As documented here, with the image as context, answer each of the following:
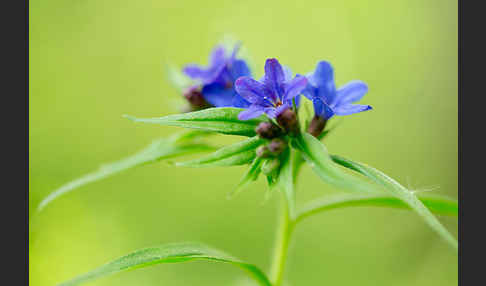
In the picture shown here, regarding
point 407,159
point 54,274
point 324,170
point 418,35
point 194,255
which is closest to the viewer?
point 324,170

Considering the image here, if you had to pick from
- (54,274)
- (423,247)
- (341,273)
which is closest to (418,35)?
(423,247)

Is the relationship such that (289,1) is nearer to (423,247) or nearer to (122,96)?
(122,96)

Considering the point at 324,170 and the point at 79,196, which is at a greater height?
the point at 79,196

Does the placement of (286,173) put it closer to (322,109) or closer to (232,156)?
(232,156)

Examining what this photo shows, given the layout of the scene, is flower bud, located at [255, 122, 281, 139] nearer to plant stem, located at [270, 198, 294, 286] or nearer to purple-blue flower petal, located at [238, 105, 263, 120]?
purple-blue flower petal, located at [238, 105, 263, 120]

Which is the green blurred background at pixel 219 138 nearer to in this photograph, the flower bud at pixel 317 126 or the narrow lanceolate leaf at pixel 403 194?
the flower bud at pixel 317 126

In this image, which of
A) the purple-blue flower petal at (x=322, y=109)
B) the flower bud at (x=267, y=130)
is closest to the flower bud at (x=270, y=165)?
the flower bud at (x=267, y=130)

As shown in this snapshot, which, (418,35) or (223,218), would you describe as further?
(418,35)
